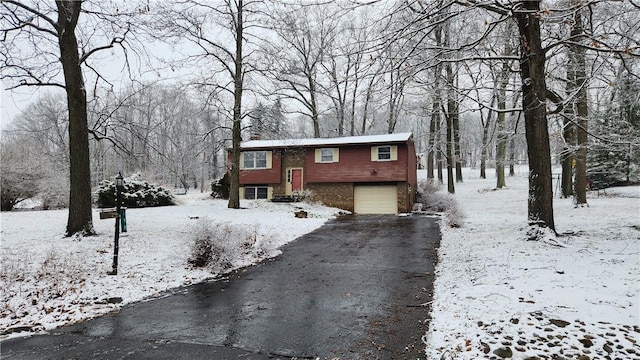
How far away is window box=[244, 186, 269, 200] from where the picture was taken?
2425 cm

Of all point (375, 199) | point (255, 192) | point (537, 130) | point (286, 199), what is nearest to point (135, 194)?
point (255, 192)

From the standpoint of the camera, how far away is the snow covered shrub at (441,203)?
42.0 feet

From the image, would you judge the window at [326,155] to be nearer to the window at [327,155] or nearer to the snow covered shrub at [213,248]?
the window at [327,155]

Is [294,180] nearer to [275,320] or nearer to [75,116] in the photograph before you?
[75,116]

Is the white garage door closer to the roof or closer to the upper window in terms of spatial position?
the upper window

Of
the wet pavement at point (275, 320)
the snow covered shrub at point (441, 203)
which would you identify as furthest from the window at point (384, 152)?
the wet pavement at point (275, 320)

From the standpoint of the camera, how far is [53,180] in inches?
791

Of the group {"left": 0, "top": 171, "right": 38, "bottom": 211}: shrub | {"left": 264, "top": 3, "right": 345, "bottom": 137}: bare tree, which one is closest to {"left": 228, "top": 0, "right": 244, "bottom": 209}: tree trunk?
{"left": 264, "top": 3, "right": 345, "bottom": 137}: bare tree

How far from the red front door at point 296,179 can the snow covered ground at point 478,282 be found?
11.6 metres

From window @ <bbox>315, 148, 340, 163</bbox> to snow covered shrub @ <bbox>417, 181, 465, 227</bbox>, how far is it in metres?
6.04

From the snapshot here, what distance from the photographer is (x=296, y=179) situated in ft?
76.5

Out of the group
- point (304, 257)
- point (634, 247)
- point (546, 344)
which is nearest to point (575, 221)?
point (634, 247)

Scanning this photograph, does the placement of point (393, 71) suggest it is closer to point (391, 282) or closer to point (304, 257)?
point (391, 282)

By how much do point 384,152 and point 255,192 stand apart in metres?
9.19
